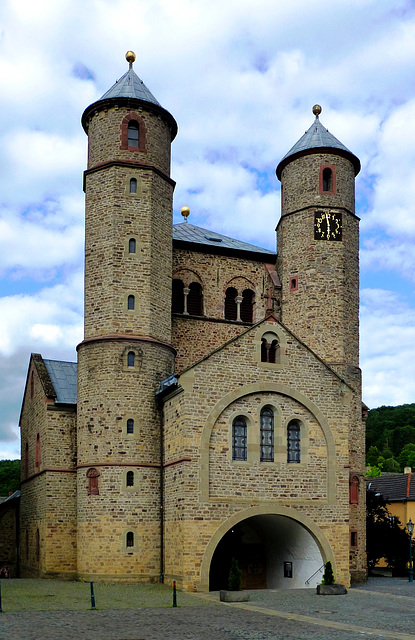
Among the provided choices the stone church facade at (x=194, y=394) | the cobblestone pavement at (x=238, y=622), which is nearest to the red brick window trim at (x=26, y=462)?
the stone church facade at (x=194, y=394)

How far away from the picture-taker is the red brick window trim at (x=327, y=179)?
36.3 meters

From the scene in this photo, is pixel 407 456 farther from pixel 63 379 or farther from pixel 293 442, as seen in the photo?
pixel 293 442

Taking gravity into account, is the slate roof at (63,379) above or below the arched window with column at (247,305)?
below

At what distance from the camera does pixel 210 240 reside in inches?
1518

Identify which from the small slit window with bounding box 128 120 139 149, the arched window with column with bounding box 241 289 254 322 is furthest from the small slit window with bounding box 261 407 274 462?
the small slit window with bounding box 128 120 139 149

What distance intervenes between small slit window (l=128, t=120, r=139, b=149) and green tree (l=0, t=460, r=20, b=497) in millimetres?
64539

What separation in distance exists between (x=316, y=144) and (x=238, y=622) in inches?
945

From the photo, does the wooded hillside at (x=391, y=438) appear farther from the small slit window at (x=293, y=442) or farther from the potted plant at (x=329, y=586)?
the potted plant at (x=329, y=586)

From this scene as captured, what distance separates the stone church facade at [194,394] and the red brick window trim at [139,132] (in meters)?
0.09

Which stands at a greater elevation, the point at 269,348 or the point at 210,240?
the point at 210,240

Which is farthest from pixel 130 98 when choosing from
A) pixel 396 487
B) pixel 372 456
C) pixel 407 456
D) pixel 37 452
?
pixel 372 456

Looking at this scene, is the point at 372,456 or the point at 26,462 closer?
the point at 26,462

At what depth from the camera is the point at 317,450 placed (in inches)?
1168

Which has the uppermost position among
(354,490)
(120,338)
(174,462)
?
(120,338)
